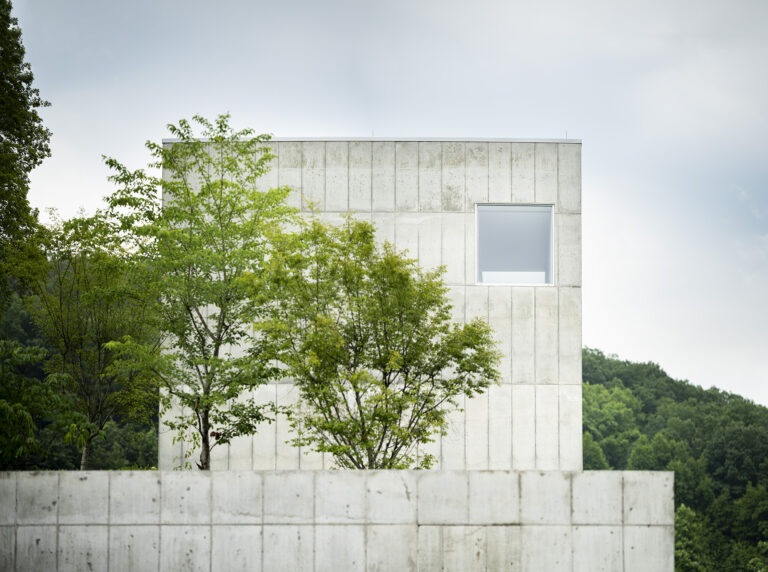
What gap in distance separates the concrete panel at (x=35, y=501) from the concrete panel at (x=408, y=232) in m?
10.9

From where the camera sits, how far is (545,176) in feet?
69.8

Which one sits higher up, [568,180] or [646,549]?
[568,180]

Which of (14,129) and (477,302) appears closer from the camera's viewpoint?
(477,302)

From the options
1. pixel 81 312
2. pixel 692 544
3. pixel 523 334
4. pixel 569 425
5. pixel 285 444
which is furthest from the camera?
pixel 692 544

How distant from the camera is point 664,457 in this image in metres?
75.2

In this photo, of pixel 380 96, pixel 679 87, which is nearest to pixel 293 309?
pixel 380 96

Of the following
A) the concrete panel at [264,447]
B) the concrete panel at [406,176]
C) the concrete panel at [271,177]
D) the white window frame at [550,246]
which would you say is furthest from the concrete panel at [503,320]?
the concrete panel at [271,177]

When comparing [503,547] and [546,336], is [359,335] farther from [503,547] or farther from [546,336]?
[546,336]

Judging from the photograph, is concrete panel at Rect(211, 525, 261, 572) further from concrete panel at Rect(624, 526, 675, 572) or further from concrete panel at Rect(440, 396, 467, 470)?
concrete panel at Rect(440, 396, 467, 470)

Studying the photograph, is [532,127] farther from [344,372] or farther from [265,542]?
[265,542]

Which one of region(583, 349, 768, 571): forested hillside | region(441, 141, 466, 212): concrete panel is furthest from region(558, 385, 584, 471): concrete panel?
region(583, 349, 768, 571): forested hillside

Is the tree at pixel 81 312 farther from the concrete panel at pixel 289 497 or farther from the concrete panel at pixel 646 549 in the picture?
the concrete panel at pixel 646 549

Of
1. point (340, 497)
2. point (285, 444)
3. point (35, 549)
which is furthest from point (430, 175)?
point (35, 549)

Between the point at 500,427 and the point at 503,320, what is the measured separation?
280cm
